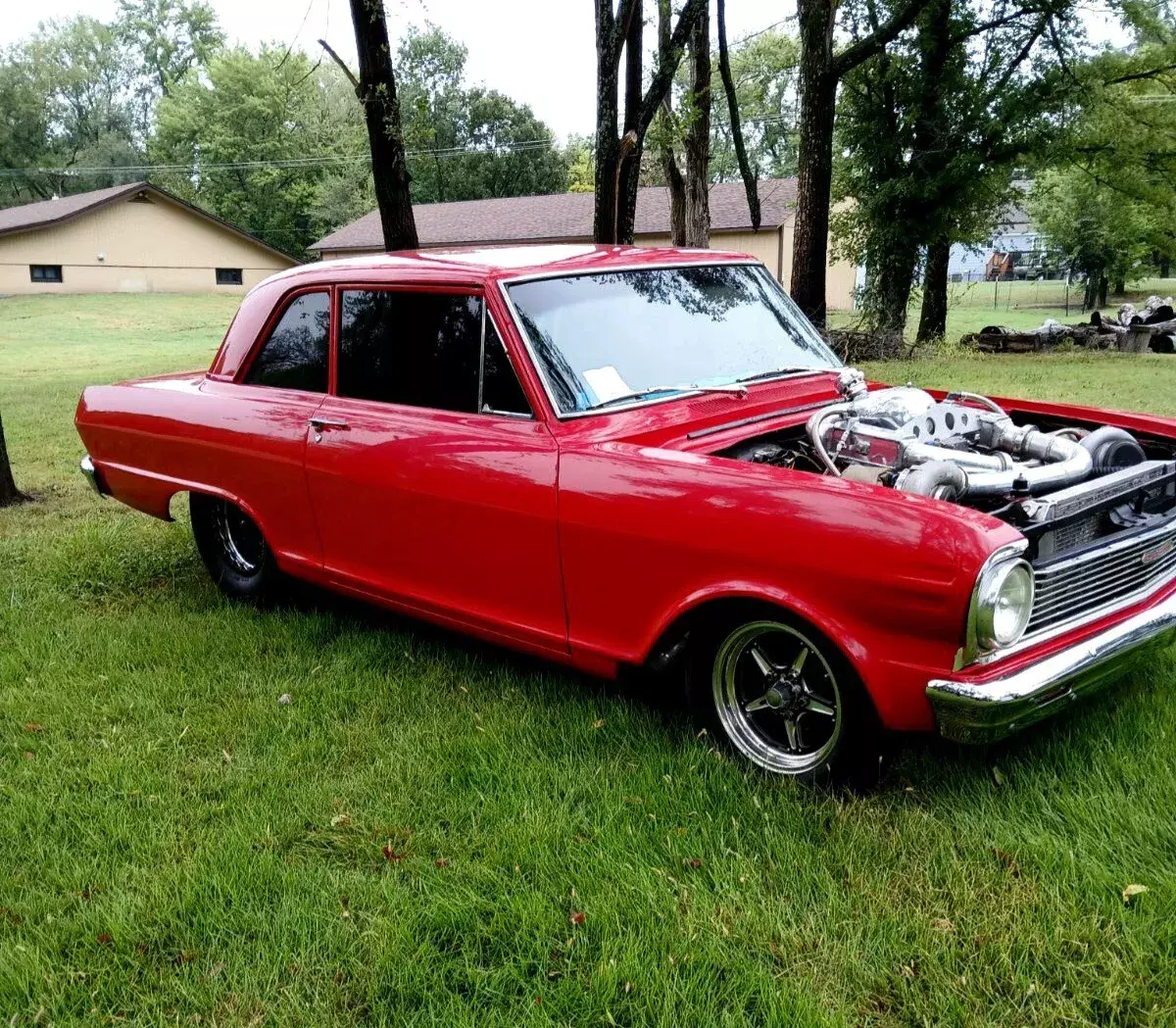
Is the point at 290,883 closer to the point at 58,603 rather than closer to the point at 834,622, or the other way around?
the point at 834,622

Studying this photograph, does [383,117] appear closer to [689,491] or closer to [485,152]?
[689,491]

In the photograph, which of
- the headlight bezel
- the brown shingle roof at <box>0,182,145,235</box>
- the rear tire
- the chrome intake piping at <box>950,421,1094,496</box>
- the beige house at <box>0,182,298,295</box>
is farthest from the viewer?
the beige house at <box>0,182,298,295</box>

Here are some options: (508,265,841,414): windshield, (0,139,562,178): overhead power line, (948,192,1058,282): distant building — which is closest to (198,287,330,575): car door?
(508,265,841,414): windshield

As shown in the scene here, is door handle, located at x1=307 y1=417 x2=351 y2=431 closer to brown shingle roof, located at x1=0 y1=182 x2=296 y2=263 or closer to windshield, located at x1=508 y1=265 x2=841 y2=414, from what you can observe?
windshield, located at x1=508 y1=265 x2=841 y2=414

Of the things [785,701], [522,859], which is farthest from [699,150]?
[522,859]

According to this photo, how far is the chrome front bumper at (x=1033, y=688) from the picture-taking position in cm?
277

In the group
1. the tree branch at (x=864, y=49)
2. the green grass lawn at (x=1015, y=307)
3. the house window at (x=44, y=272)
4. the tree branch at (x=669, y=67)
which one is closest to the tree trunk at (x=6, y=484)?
the tree branch at (x=669, y=67)

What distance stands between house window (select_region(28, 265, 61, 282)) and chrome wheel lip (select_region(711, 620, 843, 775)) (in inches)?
1581

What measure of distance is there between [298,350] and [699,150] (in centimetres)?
1399

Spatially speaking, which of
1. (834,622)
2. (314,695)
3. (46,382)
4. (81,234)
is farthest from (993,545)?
(81,234)

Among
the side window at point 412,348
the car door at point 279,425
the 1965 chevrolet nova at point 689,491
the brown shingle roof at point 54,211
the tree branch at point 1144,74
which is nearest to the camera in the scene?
the 1965 chevrolet nova at point 689,491

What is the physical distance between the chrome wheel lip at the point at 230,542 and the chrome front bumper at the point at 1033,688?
3602 millimetres

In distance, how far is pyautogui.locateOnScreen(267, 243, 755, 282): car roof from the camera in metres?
4.06

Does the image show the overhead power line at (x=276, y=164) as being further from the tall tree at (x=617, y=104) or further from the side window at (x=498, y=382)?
the side window at (x=498, y=382)
